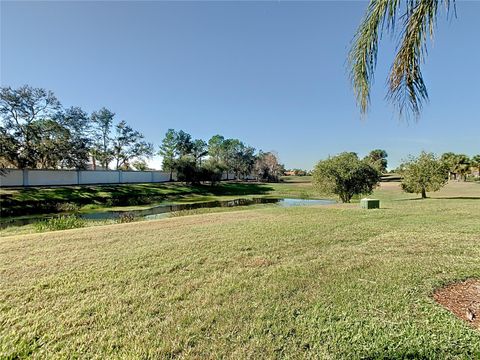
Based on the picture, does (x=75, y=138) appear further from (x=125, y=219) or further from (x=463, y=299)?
(x=463, y=299)

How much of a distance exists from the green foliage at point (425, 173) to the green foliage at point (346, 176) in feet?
11.5

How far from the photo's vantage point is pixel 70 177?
30.6 metres

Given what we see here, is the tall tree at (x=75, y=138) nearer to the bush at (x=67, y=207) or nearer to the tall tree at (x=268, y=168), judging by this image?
the bush at (x=67, y=207)

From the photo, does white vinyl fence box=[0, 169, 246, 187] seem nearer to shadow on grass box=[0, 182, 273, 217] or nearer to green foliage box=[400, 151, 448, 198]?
shadow on grass box=[0, 182, 273, 217]

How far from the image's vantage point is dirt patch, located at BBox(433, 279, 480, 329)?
278 cm

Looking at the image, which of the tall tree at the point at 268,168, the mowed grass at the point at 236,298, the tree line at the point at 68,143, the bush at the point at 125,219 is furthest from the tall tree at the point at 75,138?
the tall tree at the point at 268,168

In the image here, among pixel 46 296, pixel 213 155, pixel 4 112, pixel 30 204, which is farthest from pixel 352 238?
pixel 213 155

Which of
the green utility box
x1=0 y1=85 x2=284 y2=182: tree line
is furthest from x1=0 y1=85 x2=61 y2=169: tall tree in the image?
the green utility box

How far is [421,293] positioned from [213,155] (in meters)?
60.1

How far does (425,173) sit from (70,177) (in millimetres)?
35950

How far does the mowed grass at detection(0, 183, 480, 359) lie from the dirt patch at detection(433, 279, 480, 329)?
129 millimetres

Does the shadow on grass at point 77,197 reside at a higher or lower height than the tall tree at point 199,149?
lower

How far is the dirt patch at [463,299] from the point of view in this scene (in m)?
2.78

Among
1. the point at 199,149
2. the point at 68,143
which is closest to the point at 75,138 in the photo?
the point at 68,143
